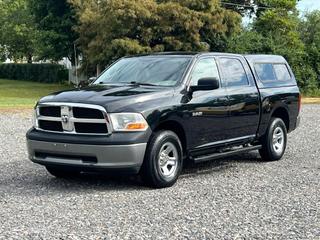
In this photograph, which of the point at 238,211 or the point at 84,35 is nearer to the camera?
the point at 238,211

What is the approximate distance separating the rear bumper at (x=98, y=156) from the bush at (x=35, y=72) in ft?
139

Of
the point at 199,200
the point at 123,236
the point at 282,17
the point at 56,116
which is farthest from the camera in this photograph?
the point at 282,17

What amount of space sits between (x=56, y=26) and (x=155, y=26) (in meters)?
11.3

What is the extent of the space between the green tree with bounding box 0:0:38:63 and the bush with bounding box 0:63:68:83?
6.88ft

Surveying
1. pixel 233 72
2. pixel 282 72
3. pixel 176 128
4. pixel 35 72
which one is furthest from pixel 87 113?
pixel 35 72

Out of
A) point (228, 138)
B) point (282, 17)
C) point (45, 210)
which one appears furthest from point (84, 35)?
point (45, 210)

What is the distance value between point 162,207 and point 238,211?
2.82 feet

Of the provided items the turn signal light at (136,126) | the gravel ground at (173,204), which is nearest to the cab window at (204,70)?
the turn signal light at (136,126)

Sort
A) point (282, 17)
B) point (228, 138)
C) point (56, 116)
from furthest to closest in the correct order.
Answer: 1. point (282, 17)
2. point (228, 138)
3. point (56, 116)

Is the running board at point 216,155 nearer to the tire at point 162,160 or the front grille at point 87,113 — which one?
the tire at point 162,160

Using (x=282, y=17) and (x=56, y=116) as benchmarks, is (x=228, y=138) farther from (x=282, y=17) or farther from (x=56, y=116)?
(x=282, y=17)

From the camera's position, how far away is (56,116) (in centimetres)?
741

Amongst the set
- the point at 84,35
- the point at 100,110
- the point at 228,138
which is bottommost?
the point at 228,138

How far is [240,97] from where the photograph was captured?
29.0ft
